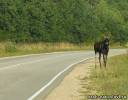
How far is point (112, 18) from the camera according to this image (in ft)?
249

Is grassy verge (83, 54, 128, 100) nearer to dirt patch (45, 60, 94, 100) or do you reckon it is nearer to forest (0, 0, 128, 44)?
dirt patch (45, 60, 94, 100)

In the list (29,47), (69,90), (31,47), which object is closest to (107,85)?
(69,90)

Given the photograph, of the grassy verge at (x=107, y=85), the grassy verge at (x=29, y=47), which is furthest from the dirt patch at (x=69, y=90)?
the grassy verge at (x=29, y=47)

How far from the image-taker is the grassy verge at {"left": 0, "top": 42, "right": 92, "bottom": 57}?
4288 centimetres

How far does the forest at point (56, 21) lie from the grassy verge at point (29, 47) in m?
0.93

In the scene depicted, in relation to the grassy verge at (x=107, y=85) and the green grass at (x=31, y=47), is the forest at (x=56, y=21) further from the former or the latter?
the grassy verge at (x=107, y=85)

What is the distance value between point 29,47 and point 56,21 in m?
10.1

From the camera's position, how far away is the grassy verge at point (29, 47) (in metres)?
42.9

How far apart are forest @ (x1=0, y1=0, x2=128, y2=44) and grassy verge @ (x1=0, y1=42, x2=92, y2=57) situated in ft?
3.06

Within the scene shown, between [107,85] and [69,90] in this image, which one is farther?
[107,85]

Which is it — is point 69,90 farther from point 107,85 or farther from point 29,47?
point 29,47

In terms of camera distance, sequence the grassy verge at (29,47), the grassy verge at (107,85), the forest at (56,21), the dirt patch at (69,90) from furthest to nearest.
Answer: the forest at (56,21) → the grassy verge at (29,47) → the grassy verge at (107,85) → the dirt patch at (69,90)

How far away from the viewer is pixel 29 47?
49031 millimetres

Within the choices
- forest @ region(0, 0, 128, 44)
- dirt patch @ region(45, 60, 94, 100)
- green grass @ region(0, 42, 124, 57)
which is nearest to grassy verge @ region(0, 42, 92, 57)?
green grass @ region(0, 42, 124, 57)
